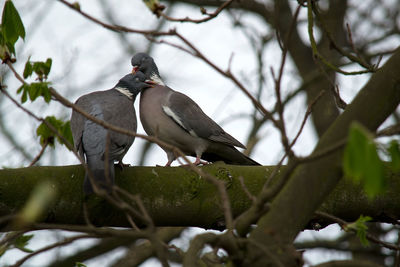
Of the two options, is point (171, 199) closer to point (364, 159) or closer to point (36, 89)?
point (36, 89)

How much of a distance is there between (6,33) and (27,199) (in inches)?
35.2

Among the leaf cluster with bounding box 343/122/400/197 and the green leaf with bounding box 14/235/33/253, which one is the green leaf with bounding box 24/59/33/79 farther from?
the leaf cluster with bounding box 343/122/400/197

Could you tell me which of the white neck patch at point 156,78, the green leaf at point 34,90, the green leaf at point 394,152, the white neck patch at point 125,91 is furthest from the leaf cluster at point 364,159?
the white neck patch at point 156,78

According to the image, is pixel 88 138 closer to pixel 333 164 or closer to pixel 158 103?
pixel 158 103

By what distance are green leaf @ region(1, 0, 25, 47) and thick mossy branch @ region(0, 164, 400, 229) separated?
0.80m

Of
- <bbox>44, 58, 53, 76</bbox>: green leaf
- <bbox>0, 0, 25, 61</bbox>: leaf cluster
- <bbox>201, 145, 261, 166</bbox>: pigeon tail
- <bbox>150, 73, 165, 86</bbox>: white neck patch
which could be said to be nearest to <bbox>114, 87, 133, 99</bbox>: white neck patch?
<bbox>150, 73, 165, 86</bbox>: white neck patch

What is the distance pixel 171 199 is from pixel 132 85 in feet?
5.62

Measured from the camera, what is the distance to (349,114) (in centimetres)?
208

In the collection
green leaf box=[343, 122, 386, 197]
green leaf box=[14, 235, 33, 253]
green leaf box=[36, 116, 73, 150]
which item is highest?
green leaf box=[36, 116, 73, 150]

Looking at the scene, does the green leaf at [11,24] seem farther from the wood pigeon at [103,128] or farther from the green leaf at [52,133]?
the green leaf at [52,133]

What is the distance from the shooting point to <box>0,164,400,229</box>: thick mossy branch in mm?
3098

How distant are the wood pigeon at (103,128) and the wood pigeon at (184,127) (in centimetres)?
21

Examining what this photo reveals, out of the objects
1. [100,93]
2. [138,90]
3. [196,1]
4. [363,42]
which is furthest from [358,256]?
[196,1]

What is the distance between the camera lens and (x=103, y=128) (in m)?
3.55
